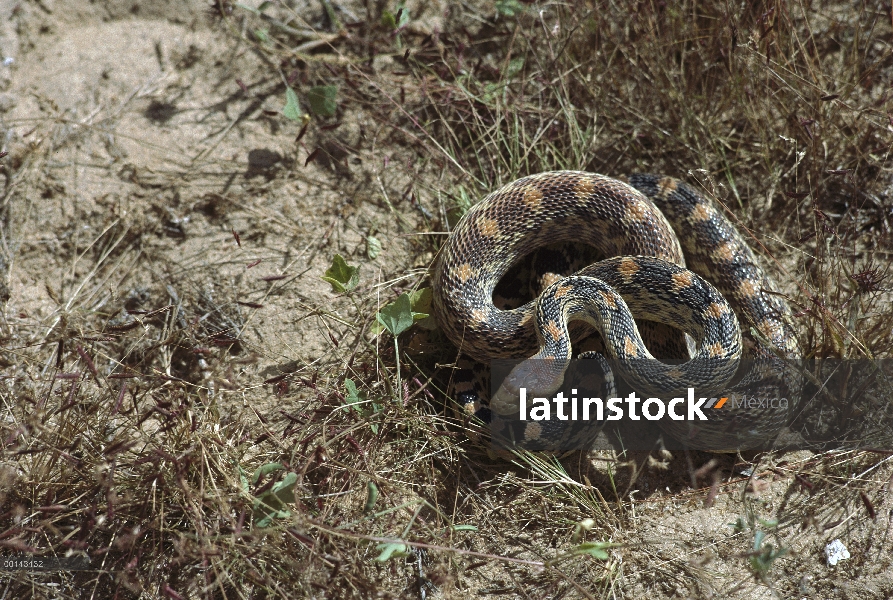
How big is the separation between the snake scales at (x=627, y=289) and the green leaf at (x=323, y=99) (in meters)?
1.69

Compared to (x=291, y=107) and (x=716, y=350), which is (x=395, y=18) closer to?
(x=291, y=107)

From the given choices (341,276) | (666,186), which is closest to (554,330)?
(341,276)

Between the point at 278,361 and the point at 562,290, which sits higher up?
the point at 562,290

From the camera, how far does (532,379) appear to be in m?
4.60

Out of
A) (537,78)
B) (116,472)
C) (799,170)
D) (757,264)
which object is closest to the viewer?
(116,472)

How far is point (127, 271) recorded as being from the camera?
549cm

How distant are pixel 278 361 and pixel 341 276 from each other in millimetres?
895

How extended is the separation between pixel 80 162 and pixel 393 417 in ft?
11.5

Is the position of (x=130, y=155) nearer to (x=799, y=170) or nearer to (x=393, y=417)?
(x=393, y=417)

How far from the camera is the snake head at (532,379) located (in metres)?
4.59

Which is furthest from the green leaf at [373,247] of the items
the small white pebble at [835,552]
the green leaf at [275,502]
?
the small white pebble at [835,552]

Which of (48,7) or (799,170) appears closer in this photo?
(799,170)

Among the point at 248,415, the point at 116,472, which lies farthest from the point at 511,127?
the point at 116,472

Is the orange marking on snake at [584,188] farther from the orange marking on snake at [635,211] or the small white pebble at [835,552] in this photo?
the small white pebble at [835,552]
